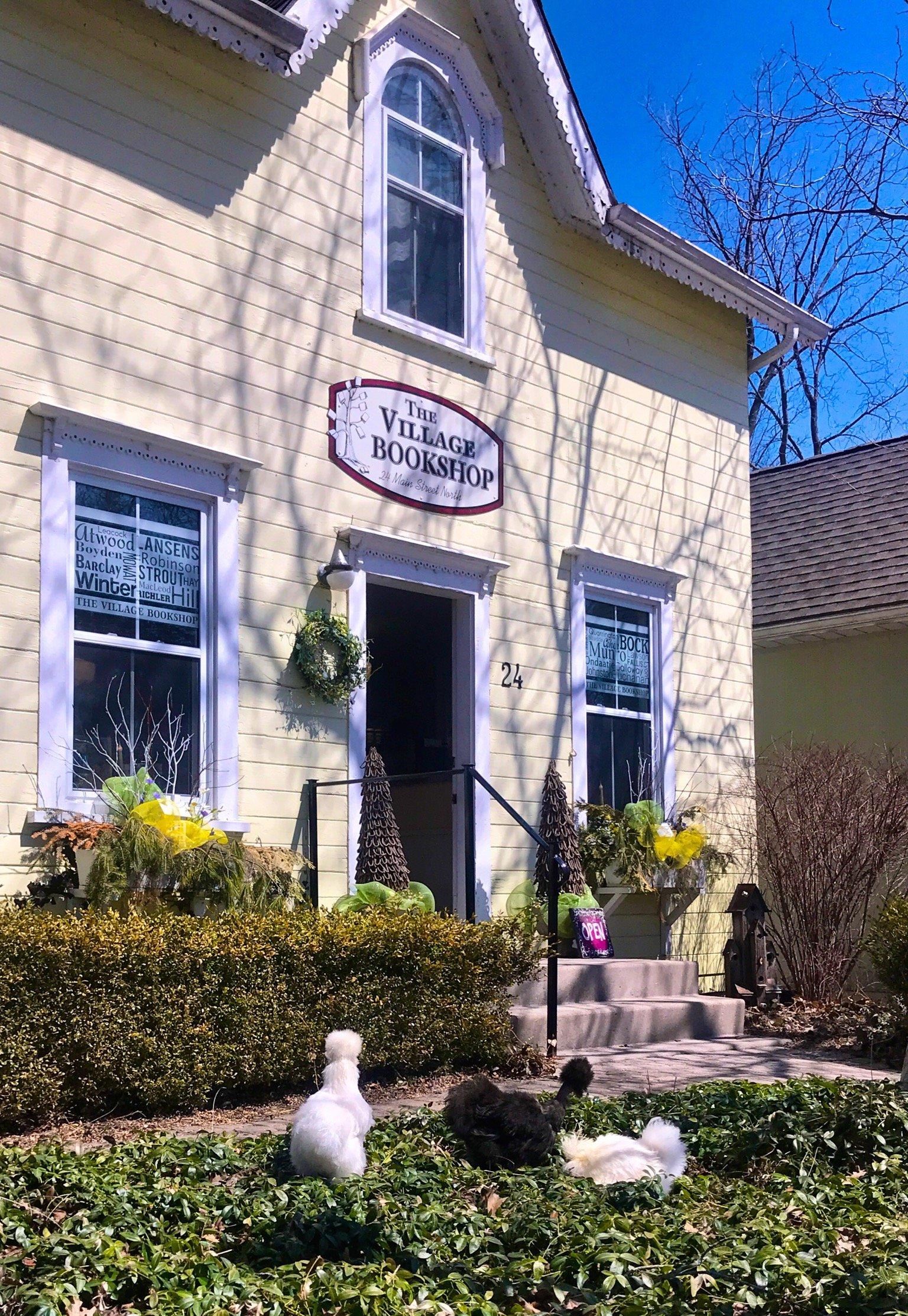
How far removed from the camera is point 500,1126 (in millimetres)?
5164

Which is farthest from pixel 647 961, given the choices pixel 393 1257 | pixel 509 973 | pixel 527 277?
pixel 393 1257

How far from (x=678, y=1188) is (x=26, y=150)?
19.8 feet

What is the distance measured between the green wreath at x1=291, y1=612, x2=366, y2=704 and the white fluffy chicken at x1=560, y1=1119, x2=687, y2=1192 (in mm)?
4131

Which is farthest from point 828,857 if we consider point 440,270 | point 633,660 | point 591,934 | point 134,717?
point 134,717

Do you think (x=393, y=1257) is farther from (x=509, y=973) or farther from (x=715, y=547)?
(x=715, y=547)

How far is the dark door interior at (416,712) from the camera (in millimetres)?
11914

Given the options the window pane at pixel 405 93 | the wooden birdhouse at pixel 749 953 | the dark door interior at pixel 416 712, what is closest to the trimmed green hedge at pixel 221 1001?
the wooden birdhouse at pixel 749 953

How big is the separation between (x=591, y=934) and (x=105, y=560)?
14.5 ft

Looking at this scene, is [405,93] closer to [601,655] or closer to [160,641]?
[601,655]

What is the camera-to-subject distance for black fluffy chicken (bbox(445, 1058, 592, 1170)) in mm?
5164

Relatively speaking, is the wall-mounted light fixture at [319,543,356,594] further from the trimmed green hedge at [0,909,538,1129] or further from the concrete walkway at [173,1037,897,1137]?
the concrete walkway at [173,1037,897,1137]

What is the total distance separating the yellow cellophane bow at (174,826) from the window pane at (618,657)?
4.59m

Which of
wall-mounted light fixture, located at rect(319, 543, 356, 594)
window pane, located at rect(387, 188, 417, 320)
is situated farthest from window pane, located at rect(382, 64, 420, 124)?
wall-mounted light fixture, located at rect(319, 543, 356, 594)

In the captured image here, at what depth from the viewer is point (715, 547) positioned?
12664 mm
